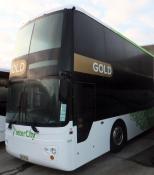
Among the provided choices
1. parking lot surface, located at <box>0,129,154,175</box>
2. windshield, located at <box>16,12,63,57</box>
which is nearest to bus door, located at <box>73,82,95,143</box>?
parking lot surface, located at <box>0,129,154,175</box>

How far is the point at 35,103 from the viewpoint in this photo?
5668 mm

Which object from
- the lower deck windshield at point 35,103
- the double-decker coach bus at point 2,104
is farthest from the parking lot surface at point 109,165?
the lower deck windshield at point 35,103

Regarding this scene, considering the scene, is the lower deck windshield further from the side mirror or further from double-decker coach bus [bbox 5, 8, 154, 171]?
the side mirror

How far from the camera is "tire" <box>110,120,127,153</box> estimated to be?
7.16 metres

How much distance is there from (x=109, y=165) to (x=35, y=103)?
8.01ft

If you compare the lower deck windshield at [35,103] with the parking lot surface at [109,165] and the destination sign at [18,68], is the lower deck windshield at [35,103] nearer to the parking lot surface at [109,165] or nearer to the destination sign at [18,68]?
the destination sign at [18,68]

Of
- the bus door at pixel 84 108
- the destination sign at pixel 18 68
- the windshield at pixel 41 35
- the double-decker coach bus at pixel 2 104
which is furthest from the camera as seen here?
the double-decker coach bus at pixel 2 104

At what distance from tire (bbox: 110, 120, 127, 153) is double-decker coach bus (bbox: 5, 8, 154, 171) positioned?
1.2 inches

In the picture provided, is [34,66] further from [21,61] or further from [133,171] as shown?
[133,171]

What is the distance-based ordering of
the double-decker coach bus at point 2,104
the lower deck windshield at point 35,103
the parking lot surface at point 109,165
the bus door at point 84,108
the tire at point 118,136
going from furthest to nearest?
A: the double-decker coach bus at point 2,104 < the tire at point 118,136 < the parking lot surface at point 109,165 < the bus door at point 84,108 < the lower deck windshield at point 35,103

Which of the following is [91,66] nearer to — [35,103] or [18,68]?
[35,103]

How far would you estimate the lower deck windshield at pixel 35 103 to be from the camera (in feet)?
17.6

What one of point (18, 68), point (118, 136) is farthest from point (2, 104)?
point (118, 136)

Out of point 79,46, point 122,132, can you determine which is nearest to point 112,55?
point 79,46
